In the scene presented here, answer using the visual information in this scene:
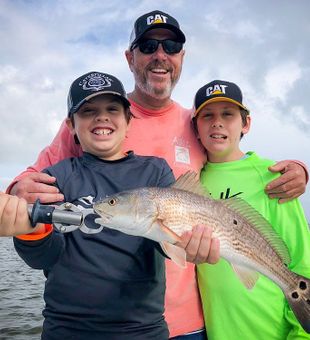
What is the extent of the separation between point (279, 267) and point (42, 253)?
203 centimetres

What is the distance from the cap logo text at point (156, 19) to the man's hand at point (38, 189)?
233 cm

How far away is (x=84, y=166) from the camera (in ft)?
11.0

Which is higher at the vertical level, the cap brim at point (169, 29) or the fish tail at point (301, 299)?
the cap brim at point (169, 29)

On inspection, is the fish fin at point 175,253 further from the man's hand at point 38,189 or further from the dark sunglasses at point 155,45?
the dark sunglasses at point 155,45

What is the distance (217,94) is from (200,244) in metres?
2.06

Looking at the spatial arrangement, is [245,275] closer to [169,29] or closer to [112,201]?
[112,201]

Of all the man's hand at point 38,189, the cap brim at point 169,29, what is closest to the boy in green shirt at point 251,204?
the cap brim at point 169,29

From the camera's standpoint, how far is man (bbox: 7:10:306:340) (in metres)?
3.68

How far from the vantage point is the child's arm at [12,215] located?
2.22m

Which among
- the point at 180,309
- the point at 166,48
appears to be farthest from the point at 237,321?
the point at 166,48

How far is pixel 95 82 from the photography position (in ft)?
11.4

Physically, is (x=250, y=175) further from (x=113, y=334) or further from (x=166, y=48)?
(x=113, y=334)

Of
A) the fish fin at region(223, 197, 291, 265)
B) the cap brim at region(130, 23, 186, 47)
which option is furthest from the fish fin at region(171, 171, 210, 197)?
the cap brim at region(130, 23, 186, 47)

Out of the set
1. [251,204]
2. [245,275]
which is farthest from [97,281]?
[251,204]
